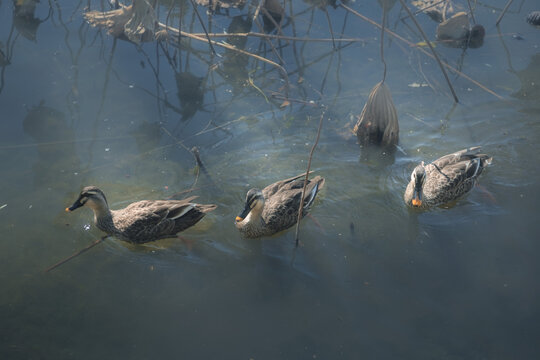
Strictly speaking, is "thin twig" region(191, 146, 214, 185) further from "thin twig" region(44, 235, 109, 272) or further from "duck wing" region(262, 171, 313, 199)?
"thin twig" region(44, 235, 109, 272)

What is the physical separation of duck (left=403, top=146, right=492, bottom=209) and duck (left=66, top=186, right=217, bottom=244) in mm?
2993

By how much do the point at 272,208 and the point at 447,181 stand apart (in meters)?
2.64

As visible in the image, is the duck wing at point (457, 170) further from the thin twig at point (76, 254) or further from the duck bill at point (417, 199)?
the thin twig at point (76, 254)

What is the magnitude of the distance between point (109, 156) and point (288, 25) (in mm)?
5613

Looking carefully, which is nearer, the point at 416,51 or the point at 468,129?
the point at 468,129

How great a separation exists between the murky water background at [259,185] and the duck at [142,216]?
0.21 m

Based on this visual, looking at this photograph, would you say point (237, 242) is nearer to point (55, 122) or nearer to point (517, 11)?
point (55, 122)

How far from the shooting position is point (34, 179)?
6.83 m

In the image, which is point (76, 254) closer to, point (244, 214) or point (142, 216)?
point (142, 216)

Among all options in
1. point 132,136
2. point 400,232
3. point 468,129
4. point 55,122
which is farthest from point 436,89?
point 55,122

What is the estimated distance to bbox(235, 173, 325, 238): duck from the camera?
604 cm

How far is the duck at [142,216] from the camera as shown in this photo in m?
5.95

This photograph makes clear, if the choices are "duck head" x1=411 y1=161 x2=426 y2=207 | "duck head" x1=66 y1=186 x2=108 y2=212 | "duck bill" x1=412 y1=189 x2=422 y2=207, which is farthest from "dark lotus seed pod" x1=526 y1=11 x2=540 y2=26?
"duck head" x1=66 y1=186 x2=108 y2=212

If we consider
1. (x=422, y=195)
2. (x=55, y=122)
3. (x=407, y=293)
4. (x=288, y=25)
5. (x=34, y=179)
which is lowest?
(x=407, y=293)
